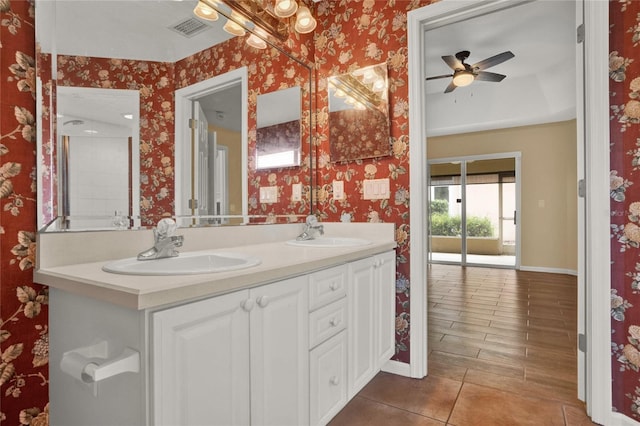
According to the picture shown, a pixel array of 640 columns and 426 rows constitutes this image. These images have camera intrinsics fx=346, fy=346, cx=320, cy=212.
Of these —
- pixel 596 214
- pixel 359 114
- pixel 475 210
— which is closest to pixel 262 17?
pixel 359 114

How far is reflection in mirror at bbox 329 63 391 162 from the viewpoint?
2184 mm

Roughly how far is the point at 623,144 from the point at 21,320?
248cm

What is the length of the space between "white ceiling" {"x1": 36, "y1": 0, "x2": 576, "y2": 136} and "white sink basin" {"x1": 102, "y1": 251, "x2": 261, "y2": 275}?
29.9 inches

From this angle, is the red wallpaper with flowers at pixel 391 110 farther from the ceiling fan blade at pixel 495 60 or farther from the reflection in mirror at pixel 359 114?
the ceiling fan blade at pixel 495 60

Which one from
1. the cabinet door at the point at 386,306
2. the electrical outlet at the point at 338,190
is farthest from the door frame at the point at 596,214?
the electrical outlet at the point at 338,190

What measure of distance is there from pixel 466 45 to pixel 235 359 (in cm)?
424

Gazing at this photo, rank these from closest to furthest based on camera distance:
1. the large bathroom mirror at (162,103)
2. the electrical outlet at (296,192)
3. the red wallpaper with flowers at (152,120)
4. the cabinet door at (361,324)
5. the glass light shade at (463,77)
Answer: the large bathroom mirror at (162,103)
the red wallpaper with flowers at (152,120)
the cabinet door at (361,324)
the electrical outlet at (296,192)
the glass light shade at (463,77)

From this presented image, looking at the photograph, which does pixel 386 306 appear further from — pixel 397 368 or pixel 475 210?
pixel 475 210

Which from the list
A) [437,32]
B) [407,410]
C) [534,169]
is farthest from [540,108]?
[407,410]

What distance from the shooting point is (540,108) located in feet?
16.6

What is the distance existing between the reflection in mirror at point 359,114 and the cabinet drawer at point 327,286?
954 mm

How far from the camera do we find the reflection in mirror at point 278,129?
2137 millimetres

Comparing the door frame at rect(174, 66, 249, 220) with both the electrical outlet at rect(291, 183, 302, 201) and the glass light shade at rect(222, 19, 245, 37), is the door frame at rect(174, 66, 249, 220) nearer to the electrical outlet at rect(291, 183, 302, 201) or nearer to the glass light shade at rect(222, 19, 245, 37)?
the glass light shade at rect(222, 19, 245, 37)

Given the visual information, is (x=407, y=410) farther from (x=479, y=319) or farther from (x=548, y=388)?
(x=479, y=319)
